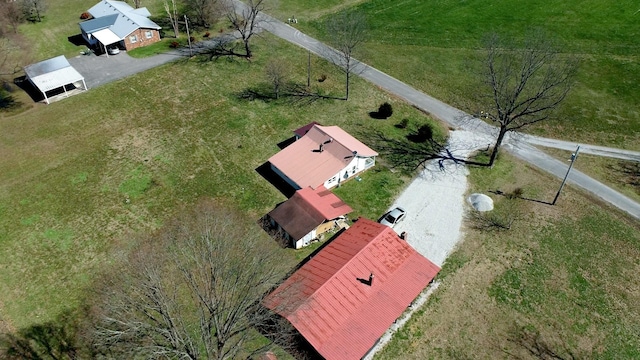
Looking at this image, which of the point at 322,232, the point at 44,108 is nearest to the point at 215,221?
the point at 322,232

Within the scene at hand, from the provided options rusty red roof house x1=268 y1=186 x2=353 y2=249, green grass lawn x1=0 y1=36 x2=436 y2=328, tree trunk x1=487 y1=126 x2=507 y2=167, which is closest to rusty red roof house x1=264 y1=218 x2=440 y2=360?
rusty red roof house x1=268 y1=186 x2=353 y2=249

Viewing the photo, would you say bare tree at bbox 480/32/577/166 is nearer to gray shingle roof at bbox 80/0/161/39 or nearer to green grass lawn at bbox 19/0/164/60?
gray shingle roof at bbox 80/0/161/39

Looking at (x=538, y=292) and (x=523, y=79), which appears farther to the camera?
(x=523, y=79)

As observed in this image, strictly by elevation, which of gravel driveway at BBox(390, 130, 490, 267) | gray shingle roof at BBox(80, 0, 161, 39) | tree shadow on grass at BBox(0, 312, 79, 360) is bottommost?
tree shadow on grass at BBox(0, 312, 79, 360)

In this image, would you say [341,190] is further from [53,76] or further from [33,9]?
[33,9]

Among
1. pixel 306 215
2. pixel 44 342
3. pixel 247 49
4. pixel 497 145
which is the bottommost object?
pixel 44 342

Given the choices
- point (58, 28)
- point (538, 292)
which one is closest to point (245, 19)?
point (58, 28)
